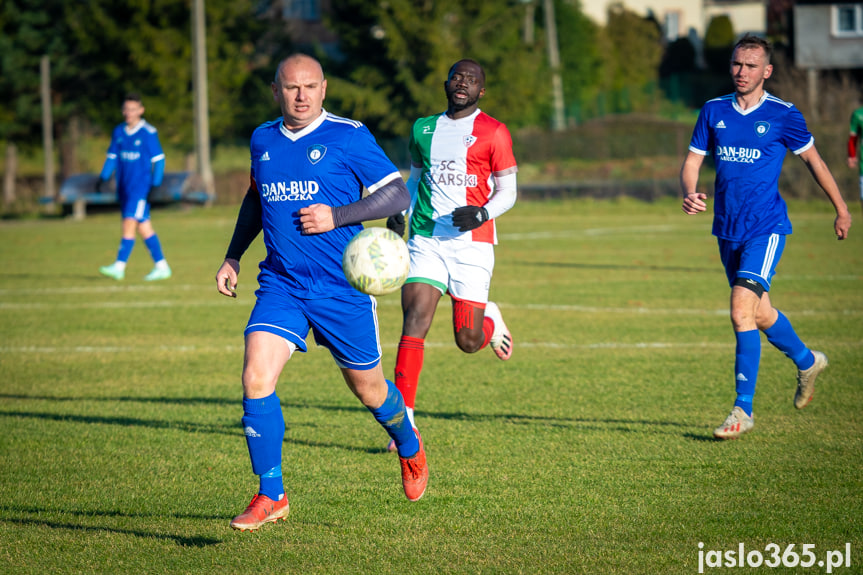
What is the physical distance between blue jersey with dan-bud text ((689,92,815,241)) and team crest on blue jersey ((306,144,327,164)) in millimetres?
3149

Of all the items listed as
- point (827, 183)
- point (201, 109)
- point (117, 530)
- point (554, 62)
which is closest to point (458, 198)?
point (827, 183)

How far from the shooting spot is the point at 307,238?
486cm

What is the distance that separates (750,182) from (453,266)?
212 centimetres

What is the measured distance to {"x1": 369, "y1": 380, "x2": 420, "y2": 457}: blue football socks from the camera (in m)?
5.05

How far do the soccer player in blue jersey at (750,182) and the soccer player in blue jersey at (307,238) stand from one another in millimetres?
2603

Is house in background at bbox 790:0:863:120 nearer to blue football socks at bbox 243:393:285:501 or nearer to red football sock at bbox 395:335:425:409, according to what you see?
red football sock at bbox 395:335:425:409

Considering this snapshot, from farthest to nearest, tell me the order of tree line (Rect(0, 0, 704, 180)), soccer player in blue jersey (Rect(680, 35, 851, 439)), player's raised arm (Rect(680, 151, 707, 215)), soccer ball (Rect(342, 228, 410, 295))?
tree line (Rect(0, 0, 704, 180)), soccer player in blue jersey (Rect(680, 35, 851, 439)), player's raised arm (Rect(680, 151, 707, 215)), soccer ball (Rect(342, 228, 410, 295))

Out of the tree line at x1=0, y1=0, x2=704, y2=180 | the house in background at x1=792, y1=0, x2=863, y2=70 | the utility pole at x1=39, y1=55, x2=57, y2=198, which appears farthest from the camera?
the house in background at x1=792, y1=0, x2=863, y2=70

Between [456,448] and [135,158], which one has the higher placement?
[135,158]

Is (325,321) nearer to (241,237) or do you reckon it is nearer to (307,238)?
(307,238)

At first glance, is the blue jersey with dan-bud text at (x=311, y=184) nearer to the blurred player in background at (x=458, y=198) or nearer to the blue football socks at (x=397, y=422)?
the blue football socks at (x=397, y=422)

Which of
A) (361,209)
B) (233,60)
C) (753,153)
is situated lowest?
(361,209)

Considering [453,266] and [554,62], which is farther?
[554,62]

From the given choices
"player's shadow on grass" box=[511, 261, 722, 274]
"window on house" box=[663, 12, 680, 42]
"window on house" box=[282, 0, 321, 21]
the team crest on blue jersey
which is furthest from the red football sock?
"window on house" box=[663, 12, 680, 42]
